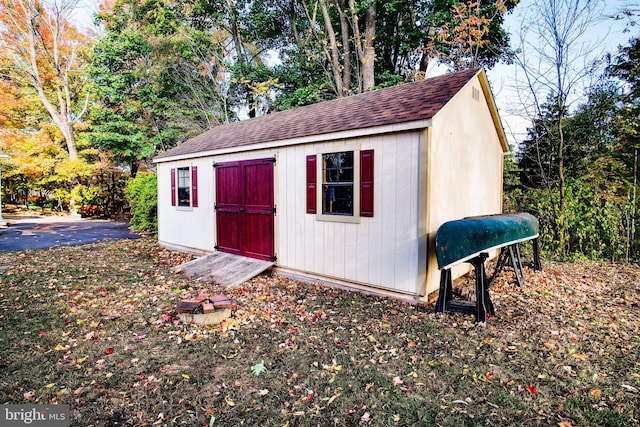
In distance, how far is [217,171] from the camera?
8672 millimetres

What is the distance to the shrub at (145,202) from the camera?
13156mm

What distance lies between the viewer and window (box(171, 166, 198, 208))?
9.45m

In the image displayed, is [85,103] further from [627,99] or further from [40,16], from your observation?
[627,99]

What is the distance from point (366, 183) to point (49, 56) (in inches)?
960

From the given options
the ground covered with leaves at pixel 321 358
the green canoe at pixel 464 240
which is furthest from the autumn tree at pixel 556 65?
the green canoe at pixel 464 240

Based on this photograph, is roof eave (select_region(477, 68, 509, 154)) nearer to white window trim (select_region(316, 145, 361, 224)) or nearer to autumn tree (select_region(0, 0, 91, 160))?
white window trim (select_region(316, 145, 361, 224))

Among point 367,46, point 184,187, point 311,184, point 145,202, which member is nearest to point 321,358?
point 311,184

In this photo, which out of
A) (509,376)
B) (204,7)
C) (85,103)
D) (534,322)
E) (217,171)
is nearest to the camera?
(509,376)

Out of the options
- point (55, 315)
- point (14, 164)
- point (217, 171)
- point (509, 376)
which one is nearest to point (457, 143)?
point (509, 376)

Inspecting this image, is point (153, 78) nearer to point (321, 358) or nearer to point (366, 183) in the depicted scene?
point (366, 183)

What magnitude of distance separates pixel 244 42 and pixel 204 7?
2601mm

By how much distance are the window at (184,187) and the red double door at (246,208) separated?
117 cm

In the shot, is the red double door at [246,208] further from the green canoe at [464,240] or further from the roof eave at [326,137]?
the green canoe at [464,240]

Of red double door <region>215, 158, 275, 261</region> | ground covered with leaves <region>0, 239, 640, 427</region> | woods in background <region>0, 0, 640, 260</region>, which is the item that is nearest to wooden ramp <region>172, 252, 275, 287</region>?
red double door <region>215, 158, 275, 261</region>
